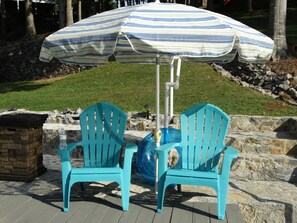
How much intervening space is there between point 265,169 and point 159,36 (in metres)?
2.68

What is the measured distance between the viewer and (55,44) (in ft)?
11.3

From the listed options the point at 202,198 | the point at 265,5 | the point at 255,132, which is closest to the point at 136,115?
the point at 255,132

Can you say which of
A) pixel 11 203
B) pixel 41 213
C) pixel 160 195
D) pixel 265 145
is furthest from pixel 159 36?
pixel 265 145

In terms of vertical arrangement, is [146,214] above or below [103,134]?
below

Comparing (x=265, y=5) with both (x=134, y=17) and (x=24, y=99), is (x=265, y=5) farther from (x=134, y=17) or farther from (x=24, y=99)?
(x=134, y=17)

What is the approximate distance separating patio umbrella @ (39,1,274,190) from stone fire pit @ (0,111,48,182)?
1.23m

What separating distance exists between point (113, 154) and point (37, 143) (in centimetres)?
112

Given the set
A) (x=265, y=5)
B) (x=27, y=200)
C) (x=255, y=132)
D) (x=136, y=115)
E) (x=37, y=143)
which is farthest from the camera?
(x=265, y=5)

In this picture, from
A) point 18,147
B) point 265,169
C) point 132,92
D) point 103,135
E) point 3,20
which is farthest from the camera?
point 3,20

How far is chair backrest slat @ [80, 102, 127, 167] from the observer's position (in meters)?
4.38

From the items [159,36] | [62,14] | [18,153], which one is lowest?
[18,153]

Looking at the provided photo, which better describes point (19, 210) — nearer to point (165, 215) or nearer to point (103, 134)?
point (103, 134)

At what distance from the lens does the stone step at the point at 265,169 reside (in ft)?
16.1

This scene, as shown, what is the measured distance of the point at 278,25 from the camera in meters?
11.4
